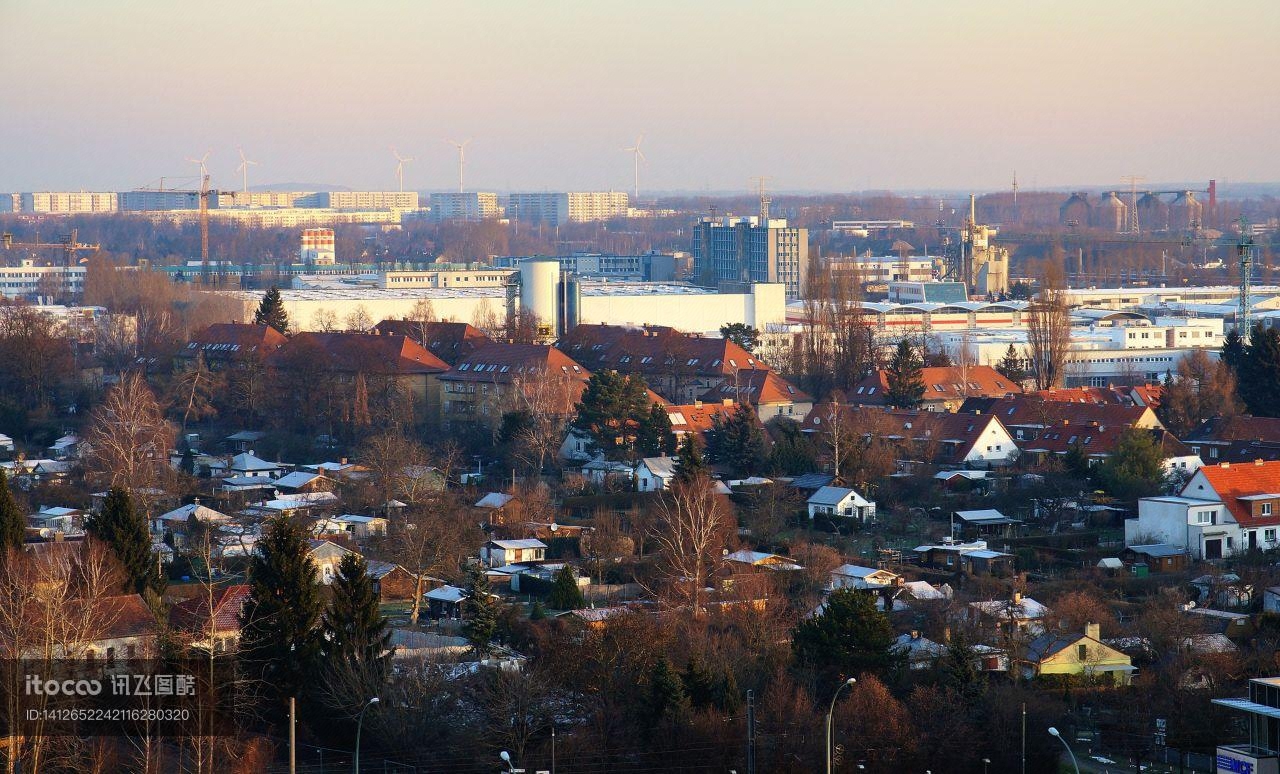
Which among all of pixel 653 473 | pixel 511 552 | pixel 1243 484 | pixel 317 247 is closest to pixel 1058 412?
pixel 1243 484

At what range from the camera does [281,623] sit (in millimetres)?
10109

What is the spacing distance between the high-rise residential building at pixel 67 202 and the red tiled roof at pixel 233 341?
69.3m

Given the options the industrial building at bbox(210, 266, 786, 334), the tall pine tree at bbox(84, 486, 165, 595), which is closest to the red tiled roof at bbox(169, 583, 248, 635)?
the tall pine tree at bbox(84, 486, 165, 595)

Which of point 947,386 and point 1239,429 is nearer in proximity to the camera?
point 1239,429

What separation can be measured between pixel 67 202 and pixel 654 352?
74.6 m

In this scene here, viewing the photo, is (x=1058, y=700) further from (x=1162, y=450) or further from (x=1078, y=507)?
(x=1162, y=450)

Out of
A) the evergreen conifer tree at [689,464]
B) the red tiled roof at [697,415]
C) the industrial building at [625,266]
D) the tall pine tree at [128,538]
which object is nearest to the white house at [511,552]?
the evergreen conifer tree at [689,464]

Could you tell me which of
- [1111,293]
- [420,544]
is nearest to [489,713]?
[420,544]

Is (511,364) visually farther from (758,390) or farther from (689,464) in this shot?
(689,464)

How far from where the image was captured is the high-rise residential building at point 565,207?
92.4 m

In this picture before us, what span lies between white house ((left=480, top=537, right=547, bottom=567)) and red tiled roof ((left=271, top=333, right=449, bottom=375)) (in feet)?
21.8

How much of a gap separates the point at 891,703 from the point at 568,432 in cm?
959

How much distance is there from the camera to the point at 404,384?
21438 mm

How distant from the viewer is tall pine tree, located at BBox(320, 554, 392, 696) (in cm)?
989
